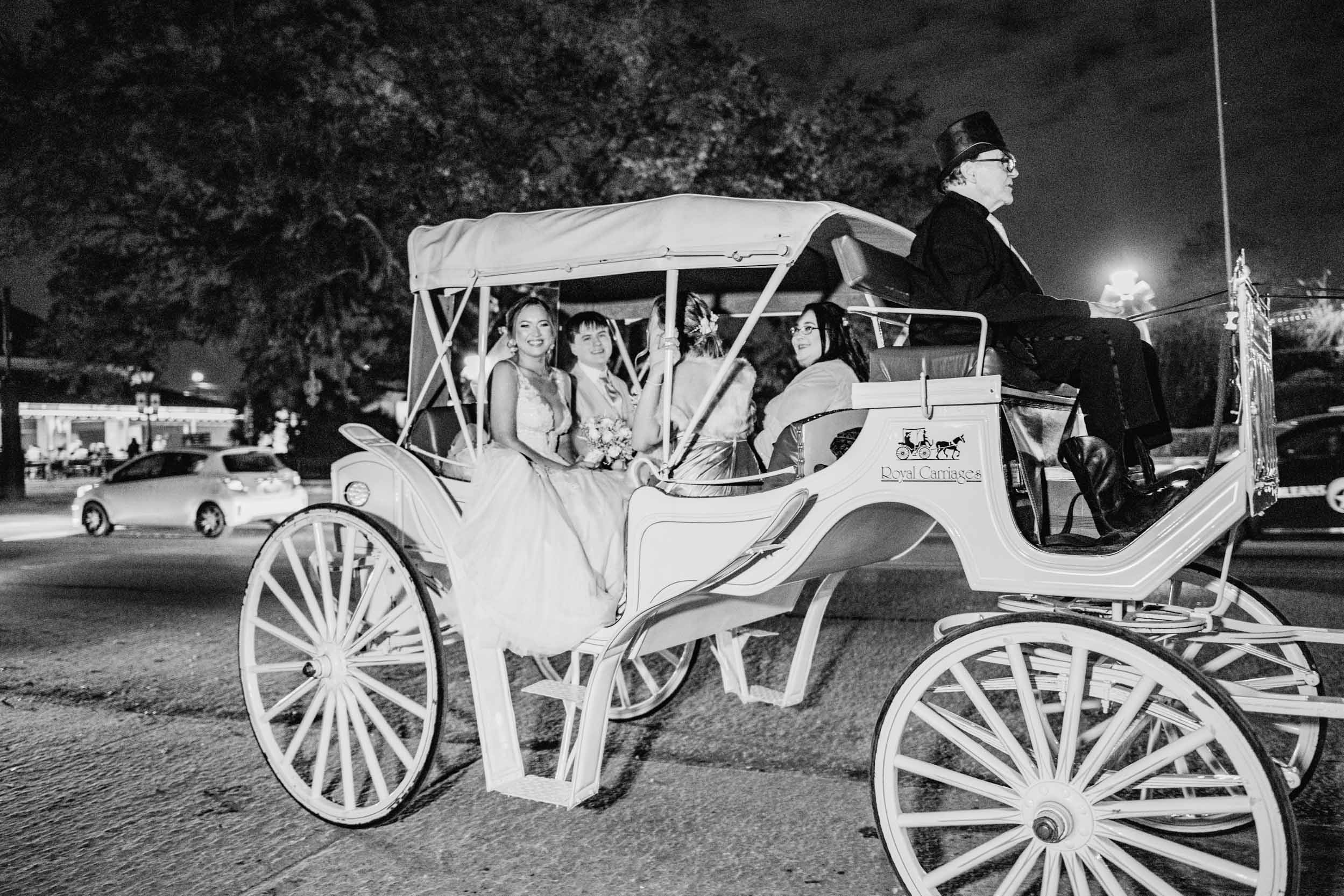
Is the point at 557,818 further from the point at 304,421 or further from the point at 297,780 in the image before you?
the point at 304,421

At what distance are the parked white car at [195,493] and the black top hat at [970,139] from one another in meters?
13.9

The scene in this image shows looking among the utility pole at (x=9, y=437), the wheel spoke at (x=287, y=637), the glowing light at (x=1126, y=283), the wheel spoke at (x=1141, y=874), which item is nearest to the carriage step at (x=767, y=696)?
the wheel spoke at (x=287, y=637)

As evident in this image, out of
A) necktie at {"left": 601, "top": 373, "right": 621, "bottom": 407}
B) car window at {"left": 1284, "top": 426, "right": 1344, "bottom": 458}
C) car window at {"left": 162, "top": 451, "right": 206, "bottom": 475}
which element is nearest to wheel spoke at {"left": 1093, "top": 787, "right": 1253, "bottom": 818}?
necktie at {"left": 601, "top": 373, "right": 621, "bottom": 407}

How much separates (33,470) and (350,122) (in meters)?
31.1

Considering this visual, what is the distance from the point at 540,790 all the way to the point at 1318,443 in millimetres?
10122

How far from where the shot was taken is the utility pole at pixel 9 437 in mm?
24812

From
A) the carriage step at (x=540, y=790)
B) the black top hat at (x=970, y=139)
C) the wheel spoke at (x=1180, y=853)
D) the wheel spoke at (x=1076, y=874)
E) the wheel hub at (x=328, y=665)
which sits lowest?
the carriage step at (x=540, y=790)

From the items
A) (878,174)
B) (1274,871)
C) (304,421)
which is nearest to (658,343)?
(1274,871)

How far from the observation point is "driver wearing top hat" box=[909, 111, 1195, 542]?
3342 millimetres

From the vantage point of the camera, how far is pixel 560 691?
12.3 feet

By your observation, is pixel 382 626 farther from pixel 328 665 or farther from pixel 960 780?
pixel 960 780

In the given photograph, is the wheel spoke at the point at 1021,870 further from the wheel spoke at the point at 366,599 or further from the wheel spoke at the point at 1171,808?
the wheel spoke at the point at 366,599

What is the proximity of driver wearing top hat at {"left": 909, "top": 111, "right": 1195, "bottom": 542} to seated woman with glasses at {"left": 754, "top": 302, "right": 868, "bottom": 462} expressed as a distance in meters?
0.80

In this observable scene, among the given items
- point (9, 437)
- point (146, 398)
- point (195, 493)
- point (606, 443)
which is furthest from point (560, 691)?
point (146, 398)
